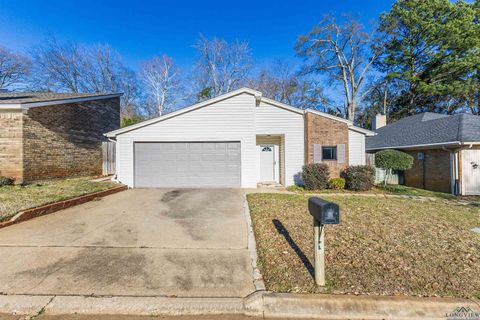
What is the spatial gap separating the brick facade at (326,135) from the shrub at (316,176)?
1.90 feet

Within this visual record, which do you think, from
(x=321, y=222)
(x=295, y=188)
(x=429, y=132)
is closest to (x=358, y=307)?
(x=321, y=222)

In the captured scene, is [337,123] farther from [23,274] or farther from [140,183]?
[23,274]

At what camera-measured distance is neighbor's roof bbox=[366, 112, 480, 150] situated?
30.4 ft

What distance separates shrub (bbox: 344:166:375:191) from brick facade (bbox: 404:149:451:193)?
3.81 m

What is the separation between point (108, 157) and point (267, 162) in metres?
9.27

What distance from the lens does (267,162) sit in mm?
10836

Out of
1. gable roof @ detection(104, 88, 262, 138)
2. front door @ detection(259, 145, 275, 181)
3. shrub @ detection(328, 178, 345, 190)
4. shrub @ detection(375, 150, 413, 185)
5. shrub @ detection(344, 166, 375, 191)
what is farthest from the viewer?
front door @ detection(259, 145, 275, 181)

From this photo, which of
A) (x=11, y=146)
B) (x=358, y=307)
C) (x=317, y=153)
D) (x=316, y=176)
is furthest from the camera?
(x=317, y=153)

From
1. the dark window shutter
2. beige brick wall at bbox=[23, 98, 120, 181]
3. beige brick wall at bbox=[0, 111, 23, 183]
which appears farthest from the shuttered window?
beige brick wall at bbox=[0, 111, 23, 183]

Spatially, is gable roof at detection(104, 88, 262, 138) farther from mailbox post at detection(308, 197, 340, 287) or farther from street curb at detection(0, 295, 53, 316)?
street curb at detection(0, 295, 53, 316)

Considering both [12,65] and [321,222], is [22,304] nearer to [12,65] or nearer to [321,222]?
[321,222]

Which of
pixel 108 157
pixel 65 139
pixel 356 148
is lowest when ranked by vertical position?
pixel 108 157

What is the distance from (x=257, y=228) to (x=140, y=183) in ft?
23.3

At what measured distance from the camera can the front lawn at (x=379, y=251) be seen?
255cm
